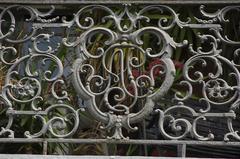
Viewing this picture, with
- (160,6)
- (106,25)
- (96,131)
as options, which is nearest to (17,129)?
(96,131)

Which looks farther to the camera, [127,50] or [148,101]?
[127,50]

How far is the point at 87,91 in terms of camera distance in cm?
442

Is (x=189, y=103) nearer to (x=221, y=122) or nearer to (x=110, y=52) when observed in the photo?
(x=221, y=122)

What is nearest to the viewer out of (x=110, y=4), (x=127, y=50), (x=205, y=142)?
(x=205, y=142)

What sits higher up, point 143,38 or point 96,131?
point 143,38

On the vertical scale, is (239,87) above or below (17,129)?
above

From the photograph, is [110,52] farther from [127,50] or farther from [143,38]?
[143,38]

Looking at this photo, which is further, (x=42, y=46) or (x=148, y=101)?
(x=42, y=46)

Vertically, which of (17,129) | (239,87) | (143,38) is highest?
(143,38)

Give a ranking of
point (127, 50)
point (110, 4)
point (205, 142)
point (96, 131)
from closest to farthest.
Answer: point (205, 142), point (110, 4), point (127, 50), point (96, 131)

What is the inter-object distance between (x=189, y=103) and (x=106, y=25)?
904 millimetres

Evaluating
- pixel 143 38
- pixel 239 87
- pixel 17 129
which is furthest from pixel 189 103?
pixel 17 129

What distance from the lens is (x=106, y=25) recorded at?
200 inches

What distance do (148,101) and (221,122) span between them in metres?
1.13
